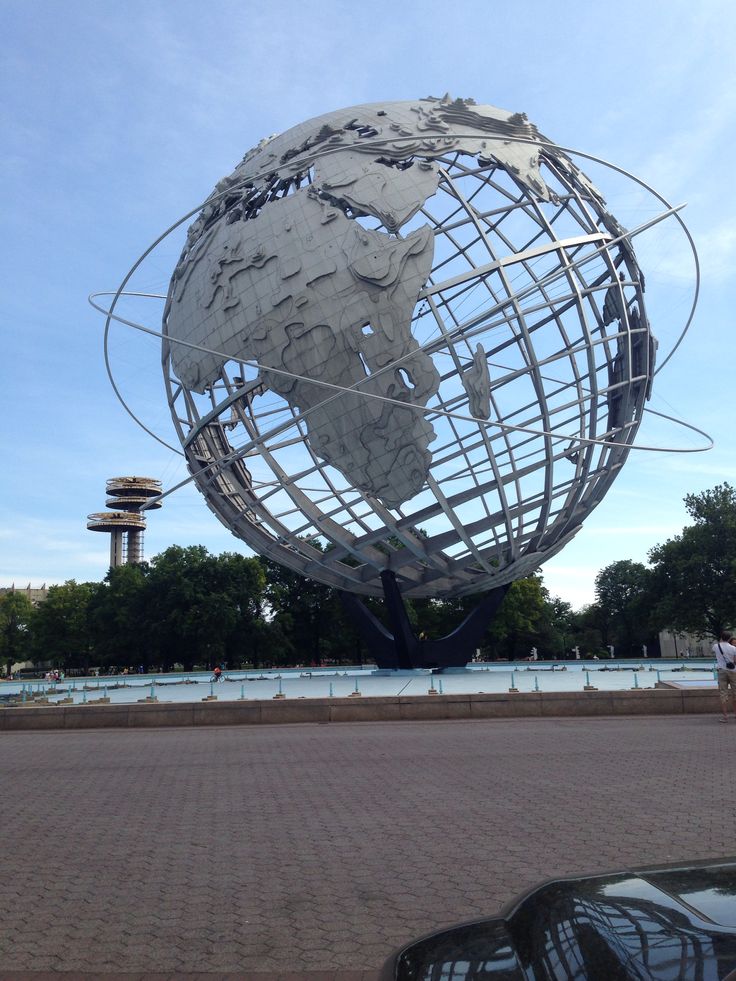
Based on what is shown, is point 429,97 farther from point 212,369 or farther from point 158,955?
point 158,955

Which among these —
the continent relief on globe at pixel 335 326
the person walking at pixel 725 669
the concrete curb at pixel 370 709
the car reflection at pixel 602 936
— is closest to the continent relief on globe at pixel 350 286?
the continent relief on globe at pixel 335 326

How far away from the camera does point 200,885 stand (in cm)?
458

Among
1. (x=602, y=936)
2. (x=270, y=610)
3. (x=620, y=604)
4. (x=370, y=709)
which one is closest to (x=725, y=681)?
(x=370, y=709)

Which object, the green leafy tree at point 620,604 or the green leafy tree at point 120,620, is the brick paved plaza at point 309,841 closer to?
the green leafy tree at point 120,620

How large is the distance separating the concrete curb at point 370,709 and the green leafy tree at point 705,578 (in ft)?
114

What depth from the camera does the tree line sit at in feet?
156

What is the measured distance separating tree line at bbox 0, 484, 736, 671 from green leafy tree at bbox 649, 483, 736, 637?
0.06 meters

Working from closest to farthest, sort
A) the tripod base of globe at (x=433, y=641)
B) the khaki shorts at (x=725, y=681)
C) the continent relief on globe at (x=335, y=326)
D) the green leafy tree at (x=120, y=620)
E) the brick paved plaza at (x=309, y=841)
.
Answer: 1. the brick paved plaza at (x=309, y=841)
2. the khaki shorts at (x=725, y=681)
3. the continent relief on globe at (x=335, y=326)
4. the tripod base of globe at (x=433, y=641)
5. the green leafy tree at (x=120, y=620)

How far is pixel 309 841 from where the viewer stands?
5.58 meters

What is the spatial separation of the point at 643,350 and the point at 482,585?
7.76m

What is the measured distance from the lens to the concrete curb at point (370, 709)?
565 inches

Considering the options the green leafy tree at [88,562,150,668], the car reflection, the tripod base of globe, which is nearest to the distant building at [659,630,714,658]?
the green leafy tree at [88,562,150,668]

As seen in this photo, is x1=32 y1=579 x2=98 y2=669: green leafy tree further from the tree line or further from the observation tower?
the observation tower

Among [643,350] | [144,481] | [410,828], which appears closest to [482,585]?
[643,350]
